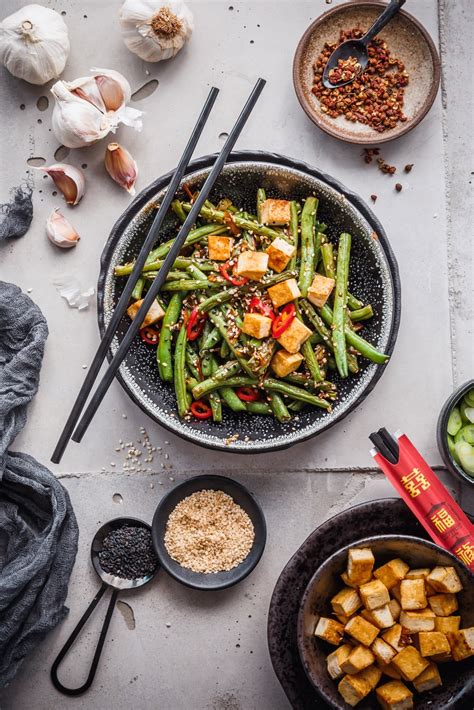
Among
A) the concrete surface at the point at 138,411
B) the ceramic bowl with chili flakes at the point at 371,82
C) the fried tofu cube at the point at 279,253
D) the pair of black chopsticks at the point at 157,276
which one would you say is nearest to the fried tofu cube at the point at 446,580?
the concrete surface at the point at 138,411

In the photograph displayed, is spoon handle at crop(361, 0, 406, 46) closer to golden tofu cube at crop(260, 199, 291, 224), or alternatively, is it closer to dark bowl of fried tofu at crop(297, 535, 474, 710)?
golden tofu cube at crop(260, 199, 291, 224)

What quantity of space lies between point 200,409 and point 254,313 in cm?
46

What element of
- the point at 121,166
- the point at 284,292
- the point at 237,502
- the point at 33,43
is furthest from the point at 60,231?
the point at 237,502

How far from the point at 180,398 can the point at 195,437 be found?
180 millimetres

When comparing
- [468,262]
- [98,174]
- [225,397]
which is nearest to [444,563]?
[225,397]

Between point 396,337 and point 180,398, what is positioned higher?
point 396,337

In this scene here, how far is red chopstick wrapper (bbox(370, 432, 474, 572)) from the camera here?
267cm

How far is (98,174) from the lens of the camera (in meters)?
3.07

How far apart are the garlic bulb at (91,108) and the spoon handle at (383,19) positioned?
992mm

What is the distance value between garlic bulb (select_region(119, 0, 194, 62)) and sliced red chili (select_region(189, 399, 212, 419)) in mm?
1470

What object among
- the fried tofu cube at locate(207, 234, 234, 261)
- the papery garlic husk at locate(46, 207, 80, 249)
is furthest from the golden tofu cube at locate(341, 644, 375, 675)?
the papery garlic husk at locate(46, 207, 80, 249)

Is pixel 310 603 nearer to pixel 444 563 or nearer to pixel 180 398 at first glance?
pixel 444 563

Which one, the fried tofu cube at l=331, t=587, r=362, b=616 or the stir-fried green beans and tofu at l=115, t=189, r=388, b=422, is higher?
the stir-fried green beans and tofu at l=115, t=189, r=388, b=422

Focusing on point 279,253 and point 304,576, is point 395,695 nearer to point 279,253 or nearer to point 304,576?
point 304,576
